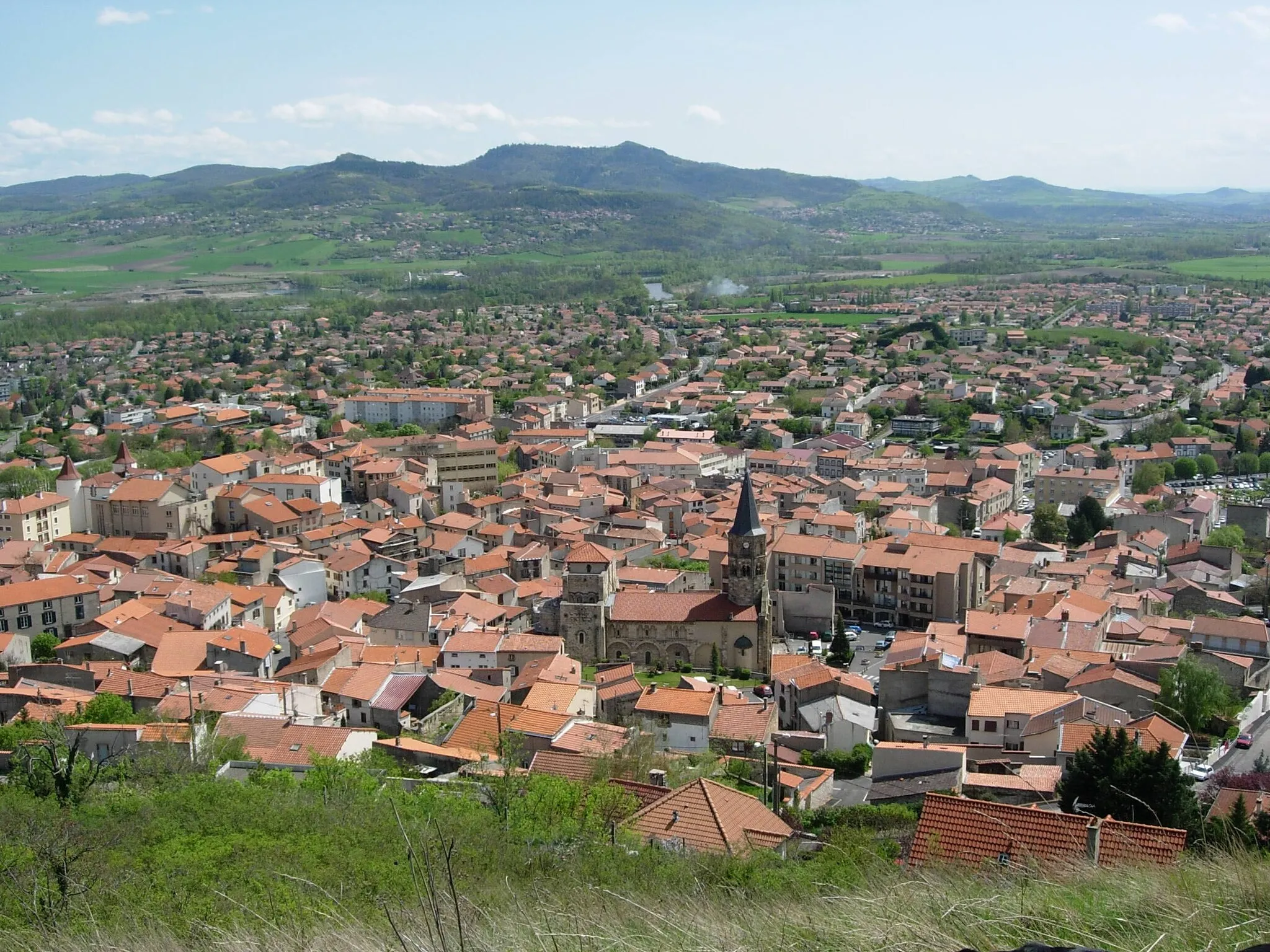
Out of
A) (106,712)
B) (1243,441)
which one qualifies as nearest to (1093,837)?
(106,712)

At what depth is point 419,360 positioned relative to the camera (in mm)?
58750

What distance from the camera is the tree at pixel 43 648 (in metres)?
17.6

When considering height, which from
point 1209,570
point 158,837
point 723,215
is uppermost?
point 723,215

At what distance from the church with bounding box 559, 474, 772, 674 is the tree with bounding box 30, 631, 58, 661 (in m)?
7.48

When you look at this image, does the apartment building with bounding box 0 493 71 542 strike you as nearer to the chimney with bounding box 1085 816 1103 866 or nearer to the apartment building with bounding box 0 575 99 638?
the apartment building with bounding box 0 575 99 638

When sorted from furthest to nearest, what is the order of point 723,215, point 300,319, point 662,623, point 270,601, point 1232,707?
point 723,215, point 300,319, point 270,601, point 662,623, point 1232,707

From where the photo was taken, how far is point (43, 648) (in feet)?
59.2

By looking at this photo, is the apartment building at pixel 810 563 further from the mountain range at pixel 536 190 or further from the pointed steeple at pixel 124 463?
the mountain range at pixel 536 190

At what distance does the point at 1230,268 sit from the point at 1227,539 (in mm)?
83687

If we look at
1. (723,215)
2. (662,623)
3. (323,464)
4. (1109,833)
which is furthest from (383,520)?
(723,215)

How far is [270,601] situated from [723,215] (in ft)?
379

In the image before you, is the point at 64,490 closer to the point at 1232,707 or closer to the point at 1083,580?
the point at 1083,580

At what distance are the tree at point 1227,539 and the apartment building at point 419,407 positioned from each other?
24287 millimetres

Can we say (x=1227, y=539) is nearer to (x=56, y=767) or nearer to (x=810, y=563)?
(x=810, y=563)
